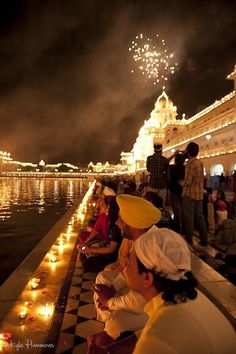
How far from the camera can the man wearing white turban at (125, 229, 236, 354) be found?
Result: 4.73 feet

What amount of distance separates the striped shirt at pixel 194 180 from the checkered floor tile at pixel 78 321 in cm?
282

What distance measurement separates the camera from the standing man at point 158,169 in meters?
7.88

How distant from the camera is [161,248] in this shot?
1703 mm

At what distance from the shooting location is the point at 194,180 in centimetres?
677

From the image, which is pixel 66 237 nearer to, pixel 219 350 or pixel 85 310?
pixel 85 310

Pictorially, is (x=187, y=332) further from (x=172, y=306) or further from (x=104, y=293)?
(x=104, y=293)

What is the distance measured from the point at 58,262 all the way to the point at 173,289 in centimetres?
499

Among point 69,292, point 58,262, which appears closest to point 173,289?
point 69,292

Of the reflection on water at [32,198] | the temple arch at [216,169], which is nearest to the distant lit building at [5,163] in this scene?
the reflection on water at [32,198]

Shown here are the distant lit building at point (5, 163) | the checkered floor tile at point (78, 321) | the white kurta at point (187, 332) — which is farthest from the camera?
the distant lit building at point (5, 163)

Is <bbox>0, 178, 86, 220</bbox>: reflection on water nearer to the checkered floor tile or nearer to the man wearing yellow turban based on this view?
the checkered floor tile

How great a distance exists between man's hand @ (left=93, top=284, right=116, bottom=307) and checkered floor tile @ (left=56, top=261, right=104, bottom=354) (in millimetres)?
532

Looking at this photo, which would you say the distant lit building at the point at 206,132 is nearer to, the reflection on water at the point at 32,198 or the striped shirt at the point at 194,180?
the reflection on water at the point at 32,198

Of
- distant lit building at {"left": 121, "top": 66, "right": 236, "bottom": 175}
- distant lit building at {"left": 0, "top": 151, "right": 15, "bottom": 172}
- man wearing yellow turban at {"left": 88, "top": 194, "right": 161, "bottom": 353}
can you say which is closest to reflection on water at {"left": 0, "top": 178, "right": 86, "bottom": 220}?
man wearing yellow turban at {"left": 88, "top": 194, "right": 161, "bottom": 353}
